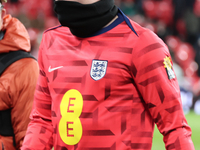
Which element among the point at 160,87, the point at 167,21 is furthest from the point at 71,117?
the point at 167,21

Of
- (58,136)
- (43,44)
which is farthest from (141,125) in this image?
(43,44)

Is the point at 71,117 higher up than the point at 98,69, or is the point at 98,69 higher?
the point at 98,69

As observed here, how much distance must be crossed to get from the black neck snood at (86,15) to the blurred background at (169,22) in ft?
29.3

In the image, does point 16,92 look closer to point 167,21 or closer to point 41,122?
point 41,122

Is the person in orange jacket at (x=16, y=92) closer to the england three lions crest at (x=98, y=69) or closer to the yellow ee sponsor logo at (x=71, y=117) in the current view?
the yellow ee sponsor logo at (x=71, y=117)

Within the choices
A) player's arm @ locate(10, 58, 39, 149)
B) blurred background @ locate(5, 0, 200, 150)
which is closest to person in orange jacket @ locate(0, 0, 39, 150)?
player's arm @ locate(10, 58, 39, 149)

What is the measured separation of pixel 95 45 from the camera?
4.84ft

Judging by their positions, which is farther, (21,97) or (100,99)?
(21,97)

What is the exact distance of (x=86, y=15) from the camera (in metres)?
1.46

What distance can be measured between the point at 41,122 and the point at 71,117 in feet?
0.81

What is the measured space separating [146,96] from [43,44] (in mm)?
572

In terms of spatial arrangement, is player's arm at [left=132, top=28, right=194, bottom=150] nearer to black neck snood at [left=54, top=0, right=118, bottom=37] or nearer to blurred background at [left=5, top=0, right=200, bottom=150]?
black neck snood at [left=54, top=0, right=118, bottom=37]

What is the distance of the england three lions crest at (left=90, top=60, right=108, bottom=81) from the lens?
1409 mm

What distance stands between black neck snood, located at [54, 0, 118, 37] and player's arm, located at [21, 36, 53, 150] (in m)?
0.27
